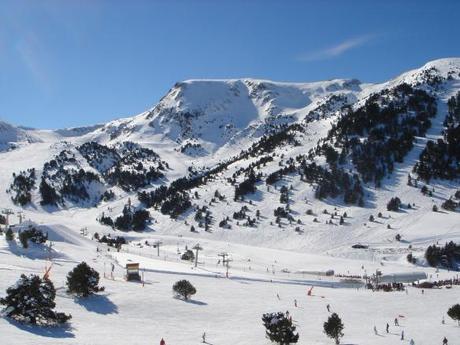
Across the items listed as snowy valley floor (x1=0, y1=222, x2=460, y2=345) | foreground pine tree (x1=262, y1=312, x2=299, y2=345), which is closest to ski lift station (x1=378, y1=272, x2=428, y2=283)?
snowy valley floor (x1=0, y1=222, x2=460, y2=345)

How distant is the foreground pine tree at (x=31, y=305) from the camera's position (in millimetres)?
42375

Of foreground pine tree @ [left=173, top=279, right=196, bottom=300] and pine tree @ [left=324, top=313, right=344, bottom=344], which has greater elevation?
foreground pine tree @ [left=173, top=279, right=196, bottom=300]

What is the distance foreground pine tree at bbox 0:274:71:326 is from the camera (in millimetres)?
42375

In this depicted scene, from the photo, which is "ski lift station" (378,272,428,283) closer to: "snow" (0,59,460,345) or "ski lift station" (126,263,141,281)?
"snow" (0,59,460,345)

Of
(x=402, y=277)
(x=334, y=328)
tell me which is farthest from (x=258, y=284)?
(x=402, y=277)

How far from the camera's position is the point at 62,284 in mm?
57594

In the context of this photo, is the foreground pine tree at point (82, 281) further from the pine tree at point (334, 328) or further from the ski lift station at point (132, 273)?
the pine tree at point (334, 328)

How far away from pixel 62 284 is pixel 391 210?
11003 centimetres

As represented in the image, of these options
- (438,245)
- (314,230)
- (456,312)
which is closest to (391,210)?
(314,230)

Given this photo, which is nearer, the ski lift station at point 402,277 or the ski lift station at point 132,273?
the ski lift station at point 132,273

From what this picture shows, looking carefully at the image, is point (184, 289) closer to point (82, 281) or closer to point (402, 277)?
point (82, 281)

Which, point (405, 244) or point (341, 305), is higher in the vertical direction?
point (405, 244)

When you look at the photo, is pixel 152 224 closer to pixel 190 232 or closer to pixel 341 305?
pixel 190 232

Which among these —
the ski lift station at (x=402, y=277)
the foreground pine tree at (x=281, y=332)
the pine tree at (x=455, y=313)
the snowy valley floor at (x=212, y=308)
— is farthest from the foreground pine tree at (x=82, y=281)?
the ski lift station at (x=402, y=277)
